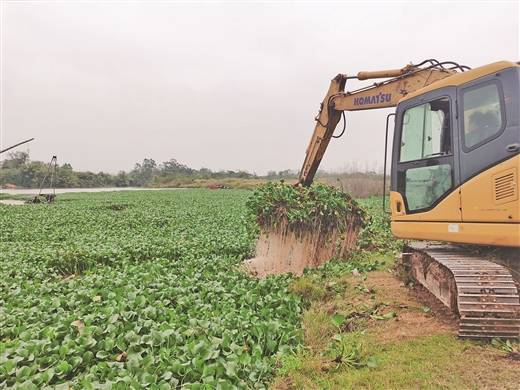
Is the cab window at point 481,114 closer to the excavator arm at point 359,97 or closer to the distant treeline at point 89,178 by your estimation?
the excavator arm at point 359,97

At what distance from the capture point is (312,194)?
28.5ft

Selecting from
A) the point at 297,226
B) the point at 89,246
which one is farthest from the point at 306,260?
the point at 89,246

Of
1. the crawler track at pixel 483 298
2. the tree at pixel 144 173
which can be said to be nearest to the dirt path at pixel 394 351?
the crawler track at pixel 483 298

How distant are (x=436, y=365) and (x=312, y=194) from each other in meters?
5.44

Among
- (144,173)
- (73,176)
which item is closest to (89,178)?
(73,176)

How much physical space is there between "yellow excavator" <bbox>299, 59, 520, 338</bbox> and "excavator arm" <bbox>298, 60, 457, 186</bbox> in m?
0.42

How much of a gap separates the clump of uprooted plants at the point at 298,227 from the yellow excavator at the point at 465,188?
2553 mm

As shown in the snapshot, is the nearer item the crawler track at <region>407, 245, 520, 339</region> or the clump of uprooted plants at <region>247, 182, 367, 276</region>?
the crawler track at <region>407, 245, 520, 339</region>

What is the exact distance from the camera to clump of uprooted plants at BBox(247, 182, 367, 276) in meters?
8.30

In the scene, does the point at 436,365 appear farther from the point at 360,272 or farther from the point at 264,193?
the point at 264,193

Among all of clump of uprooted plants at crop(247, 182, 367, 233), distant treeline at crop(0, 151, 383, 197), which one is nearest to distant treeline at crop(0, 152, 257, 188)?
distant treeline at crop(0, 151, 383, 197)

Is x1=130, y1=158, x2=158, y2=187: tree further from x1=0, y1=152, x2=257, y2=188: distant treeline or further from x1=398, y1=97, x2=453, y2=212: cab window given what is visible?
x1=398, y1=97, x2=453, y2=212: cab window

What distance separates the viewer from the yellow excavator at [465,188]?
392 cm

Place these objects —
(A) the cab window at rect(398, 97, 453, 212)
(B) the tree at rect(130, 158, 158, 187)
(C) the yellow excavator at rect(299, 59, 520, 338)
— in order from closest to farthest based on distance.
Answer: (C) the yellow excavator at rect(299, 59, 520, 338), (A) the cab window at rect(398, 97, 453, 212), (B) the tree at rect(130, 158, 158, 187)
